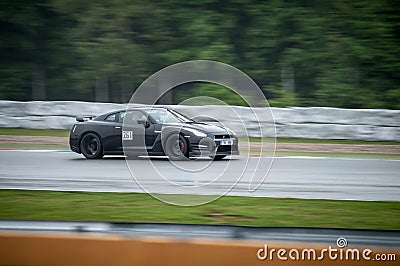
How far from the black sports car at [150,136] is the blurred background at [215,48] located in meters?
0.82

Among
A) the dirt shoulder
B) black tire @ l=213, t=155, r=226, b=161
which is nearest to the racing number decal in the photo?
black tire @ l=213, t=155, r=226, b=161

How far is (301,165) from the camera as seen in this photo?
28.0 ft

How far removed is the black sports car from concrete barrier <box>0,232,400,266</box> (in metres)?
4.22

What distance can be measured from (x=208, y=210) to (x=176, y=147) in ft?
9.25

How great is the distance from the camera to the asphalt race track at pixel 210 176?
22.1ft

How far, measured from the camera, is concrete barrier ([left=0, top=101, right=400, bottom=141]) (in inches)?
370

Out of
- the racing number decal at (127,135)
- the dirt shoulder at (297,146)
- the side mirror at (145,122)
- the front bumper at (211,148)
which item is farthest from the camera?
the dirt shoulder at (297,146)

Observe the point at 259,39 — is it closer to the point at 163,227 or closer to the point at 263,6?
the point at 263,6

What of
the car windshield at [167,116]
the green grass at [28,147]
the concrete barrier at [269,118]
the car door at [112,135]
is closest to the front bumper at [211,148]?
the car windshield at [167,116]

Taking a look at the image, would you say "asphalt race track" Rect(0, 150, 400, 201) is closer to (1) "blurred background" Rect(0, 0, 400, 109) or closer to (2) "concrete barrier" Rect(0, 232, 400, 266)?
(1) "blurred background" Rect(0, 0, 400, 109)

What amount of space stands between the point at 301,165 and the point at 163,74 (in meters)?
2.68

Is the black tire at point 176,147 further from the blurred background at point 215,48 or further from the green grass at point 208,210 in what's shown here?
the green grass at point 208,210

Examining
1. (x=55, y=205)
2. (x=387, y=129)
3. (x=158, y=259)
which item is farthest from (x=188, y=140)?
(x=158, y=259)

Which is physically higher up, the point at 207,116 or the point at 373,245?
the point at 207,116
